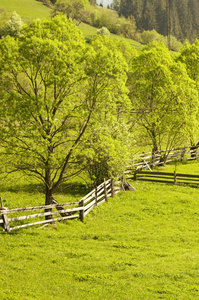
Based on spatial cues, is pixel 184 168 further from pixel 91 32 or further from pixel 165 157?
pixel 91 32

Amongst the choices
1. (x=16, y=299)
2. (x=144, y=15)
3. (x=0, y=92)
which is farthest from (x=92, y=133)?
(x=144, y=15)

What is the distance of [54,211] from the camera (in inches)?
780

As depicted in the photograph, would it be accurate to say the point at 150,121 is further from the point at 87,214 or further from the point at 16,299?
the point at 16,299

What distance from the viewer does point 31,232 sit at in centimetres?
1730

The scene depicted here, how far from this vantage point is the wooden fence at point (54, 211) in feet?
54.2

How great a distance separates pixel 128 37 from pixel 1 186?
140 metres

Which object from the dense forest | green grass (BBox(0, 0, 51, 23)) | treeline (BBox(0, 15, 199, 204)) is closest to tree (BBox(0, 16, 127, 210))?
treeline (BBox(0, 15, 199, 204))

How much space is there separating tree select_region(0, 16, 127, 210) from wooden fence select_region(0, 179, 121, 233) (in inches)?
64.7

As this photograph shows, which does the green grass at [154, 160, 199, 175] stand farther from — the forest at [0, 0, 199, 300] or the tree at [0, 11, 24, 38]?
the tree at [0, 11, 24, 38]

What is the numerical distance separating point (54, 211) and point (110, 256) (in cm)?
582

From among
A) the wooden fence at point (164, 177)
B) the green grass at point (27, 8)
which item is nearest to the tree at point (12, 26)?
the green grass at point (27, 8)

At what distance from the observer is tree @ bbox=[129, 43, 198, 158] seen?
36406 millimetres

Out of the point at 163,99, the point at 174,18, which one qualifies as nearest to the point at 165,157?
the point at 163,99

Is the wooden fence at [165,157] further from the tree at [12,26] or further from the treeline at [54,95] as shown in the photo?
the tree at [12,26]
